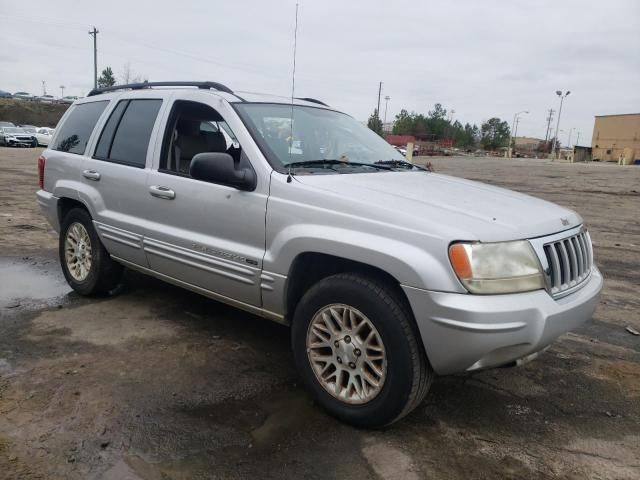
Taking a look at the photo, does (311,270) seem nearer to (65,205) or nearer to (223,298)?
(223,298)

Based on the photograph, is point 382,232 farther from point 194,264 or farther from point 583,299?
point 194,264

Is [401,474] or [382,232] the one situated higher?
[382,232]

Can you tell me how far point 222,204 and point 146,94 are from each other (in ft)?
5.14

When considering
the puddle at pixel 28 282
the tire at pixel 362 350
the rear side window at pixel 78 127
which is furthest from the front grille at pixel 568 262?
the puddle at pixel 28 282

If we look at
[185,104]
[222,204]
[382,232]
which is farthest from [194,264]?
[382,232]

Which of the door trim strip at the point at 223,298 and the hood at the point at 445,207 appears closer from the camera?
the hood at the point at 445,207

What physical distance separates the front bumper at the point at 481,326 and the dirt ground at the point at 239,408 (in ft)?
1.70

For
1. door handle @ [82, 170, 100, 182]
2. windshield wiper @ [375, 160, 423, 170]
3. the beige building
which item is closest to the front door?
door handle @ [82, 170, 100, 182]

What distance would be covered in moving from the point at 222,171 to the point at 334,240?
852 mm

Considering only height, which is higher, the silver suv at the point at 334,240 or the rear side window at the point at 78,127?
the rear side window at the point at 78,127

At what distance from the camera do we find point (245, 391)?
334 cm

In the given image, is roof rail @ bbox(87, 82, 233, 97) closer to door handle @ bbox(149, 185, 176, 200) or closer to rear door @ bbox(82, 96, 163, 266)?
rear door @ bbox(82, 96, 163, 266)

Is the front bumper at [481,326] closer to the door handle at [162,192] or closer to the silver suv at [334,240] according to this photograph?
the silver suv at [334,240]

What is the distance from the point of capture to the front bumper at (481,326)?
2.56m
